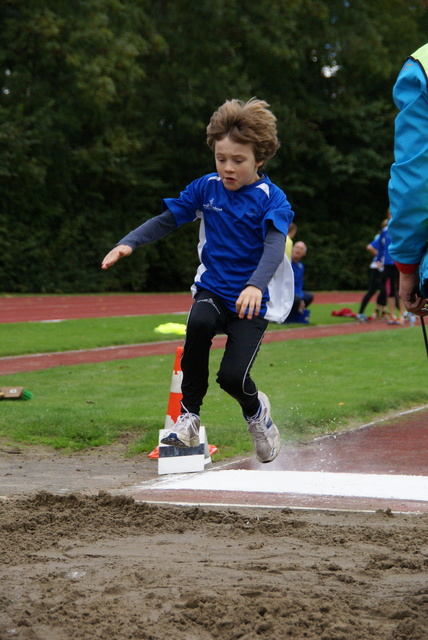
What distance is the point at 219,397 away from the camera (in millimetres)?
10391

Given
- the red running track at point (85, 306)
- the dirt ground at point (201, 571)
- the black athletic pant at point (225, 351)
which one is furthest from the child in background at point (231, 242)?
the red running track at point (85, 306)

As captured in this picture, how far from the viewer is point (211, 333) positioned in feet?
17.4

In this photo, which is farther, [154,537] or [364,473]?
[364,473]

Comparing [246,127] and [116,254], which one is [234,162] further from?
[116,254]

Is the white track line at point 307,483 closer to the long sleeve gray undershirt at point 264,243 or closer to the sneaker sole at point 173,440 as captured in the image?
the sneaker sole at point 173,440

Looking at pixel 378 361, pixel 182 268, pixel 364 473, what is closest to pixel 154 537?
pixel 364 473

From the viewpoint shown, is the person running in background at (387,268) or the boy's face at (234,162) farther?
the person running in background at (387,268)

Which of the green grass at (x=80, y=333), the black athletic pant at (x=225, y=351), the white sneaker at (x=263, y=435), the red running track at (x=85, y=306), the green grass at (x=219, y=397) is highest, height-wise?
the black athletic pant at (x=225, y=351)

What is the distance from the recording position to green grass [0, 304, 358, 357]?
1456cm

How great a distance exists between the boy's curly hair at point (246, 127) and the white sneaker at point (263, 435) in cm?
158

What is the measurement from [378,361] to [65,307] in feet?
41.1

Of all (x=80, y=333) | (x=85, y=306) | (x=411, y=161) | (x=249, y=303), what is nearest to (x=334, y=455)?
(x=249, y=303)

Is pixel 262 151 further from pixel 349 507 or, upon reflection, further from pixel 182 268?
pixel 182 268

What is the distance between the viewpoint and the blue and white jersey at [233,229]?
532cm
